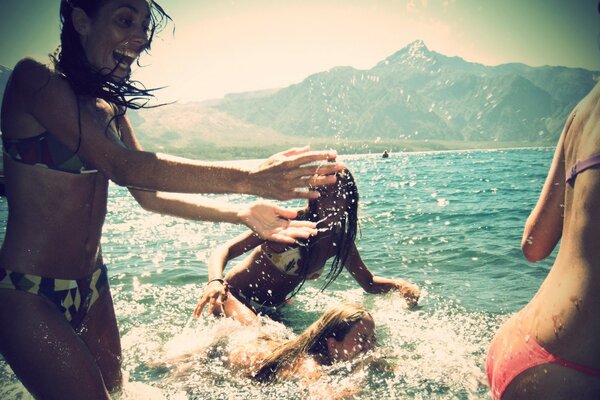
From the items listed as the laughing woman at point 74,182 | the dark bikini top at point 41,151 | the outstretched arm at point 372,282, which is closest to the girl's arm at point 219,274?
the outstretched arm at point 372,282

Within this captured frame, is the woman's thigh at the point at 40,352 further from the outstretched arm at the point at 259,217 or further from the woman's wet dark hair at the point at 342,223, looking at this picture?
the woman's wet dark hair at the point at 342,223

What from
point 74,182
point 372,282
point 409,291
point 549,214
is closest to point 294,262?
point 372,282

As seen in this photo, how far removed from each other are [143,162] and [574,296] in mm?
2148

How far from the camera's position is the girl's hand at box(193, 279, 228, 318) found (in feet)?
14.2

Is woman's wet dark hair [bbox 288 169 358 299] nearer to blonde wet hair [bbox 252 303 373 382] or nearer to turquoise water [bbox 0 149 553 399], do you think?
blonde wet hair [bbox 252 303 373 382]

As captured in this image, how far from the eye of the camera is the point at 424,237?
37.2ft

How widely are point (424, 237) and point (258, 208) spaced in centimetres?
1008

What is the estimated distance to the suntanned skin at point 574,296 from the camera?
5.59 feet

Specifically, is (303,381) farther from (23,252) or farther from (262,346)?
(23,252)

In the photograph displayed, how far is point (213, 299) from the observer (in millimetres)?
4367

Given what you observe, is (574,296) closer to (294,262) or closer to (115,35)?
(115,35)

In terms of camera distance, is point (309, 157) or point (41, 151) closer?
point (309, 157)

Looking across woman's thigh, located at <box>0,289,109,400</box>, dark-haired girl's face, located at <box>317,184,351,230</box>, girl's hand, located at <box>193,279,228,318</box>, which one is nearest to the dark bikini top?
woman's thigh, located at <box>0,289,109,400</box>

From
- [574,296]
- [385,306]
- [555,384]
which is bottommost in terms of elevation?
[385,306]
